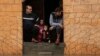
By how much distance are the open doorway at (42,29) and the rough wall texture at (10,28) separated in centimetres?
26

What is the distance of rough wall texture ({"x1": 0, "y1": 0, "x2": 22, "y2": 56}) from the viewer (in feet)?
64.2

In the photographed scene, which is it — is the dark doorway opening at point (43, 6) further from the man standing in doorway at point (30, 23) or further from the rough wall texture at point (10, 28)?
the rough wall texture at point (10, 28)

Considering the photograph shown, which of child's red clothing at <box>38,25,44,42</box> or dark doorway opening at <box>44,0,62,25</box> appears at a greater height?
dark doorway opening at <box>44,0,62,25</box>

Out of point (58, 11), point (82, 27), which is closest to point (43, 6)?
point (58, 11)

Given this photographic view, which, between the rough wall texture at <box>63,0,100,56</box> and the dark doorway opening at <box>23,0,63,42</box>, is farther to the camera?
the dark doorway opening at <box>23,0,63,42</box>

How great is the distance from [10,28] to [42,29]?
993 millimetres

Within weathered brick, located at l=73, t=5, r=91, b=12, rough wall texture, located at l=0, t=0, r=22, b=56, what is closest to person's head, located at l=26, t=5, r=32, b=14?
rough wall texture, located at l=0, t=0, r=22, b=56

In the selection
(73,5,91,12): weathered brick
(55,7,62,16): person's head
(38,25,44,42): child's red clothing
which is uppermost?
(73,5,91,12): weathered brick

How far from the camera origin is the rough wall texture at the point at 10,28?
1958 centimetres

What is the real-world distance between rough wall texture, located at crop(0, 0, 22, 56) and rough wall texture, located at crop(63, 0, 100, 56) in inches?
56.8

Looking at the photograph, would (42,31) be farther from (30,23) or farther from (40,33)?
(30,23)

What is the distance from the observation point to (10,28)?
19688 millimetres

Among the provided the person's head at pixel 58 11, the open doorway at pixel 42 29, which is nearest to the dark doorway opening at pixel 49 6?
the open doorway at pixel 42 29

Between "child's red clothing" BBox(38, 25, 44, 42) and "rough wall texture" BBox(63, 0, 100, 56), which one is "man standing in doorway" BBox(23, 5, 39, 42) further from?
"rough wall texture" BBox(63, 0, 100, 56)
